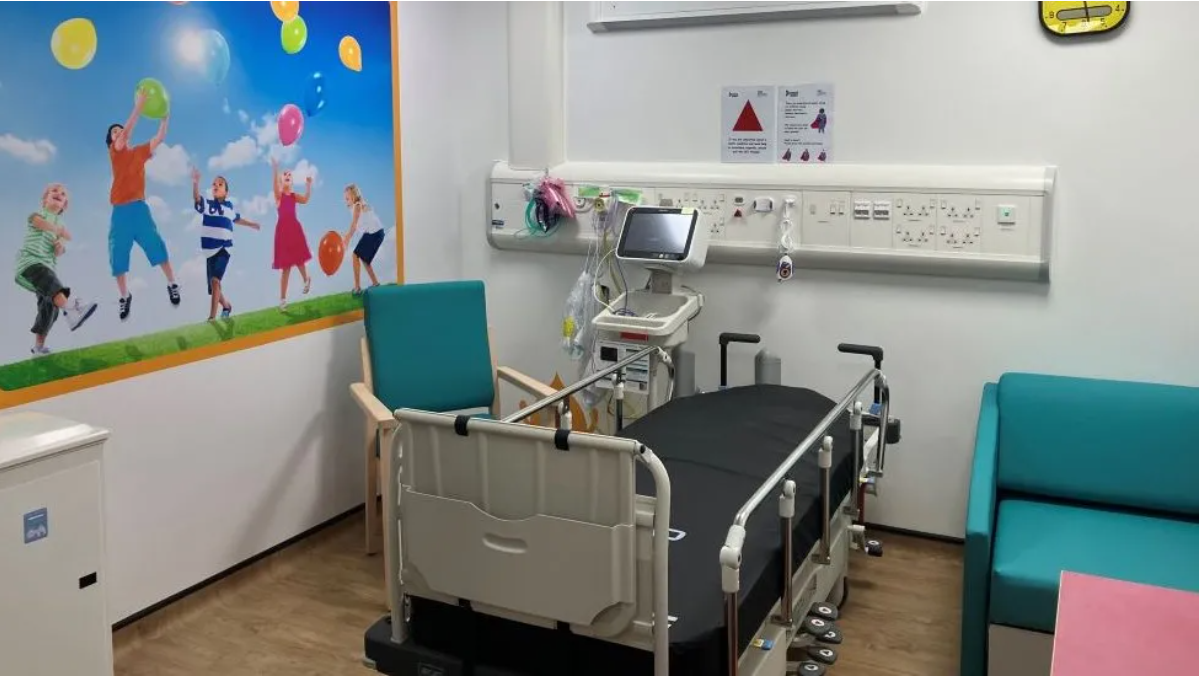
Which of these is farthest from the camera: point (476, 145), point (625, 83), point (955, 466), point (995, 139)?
point (476, 145)

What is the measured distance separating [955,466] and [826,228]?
1.01 meters

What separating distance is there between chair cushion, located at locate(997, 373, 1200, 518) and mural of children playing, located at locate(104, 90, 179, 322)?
2827 millimetres

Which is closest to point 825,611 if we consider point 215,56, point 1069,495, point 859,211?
point 1069,495

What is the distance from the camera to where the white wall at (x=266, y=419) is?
3.20 m

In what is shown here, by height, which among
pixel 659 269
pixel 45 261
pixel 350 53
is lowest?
pixel 659 269

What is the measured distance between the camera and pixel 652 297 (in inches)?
150

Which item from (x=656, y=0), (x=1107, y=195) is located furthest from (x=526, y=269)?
(x=1107, y=195)

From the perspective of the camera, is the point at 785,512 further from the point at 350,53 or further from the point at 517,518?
the point at 350,53

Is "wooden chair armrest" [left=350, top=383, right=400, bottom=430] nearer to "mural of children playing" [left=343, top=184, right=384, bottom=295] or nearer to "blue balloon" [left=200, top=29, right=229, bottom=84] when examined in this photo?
"mural of children playing" [left=343, top=184, right=384, bottom=295]

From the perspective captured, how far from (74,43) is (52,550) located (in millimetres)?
1444

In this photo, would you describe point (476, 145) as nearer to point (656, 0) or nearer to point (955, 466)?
point (656, 0)

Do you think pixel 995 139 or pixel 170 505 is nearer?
pixel 170 505

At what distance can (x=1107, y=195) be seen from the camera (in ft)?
11.2

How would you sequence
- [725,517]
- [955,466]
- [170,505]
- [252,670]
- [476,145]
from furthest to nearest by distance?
[476,145] → [955,466] → [170,505] → [252,670] → [725,517]
